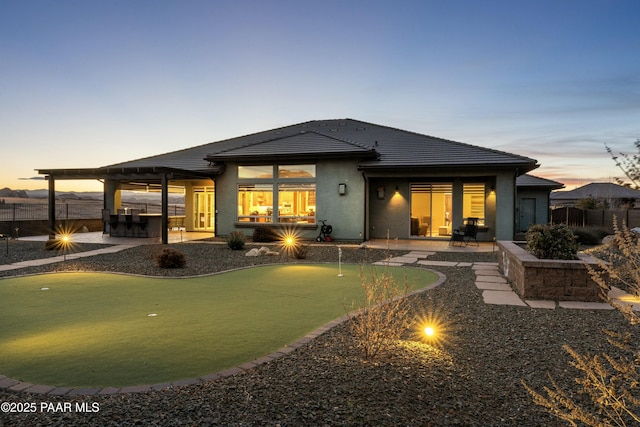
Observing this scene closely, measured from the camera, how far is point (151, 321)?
5.20 m

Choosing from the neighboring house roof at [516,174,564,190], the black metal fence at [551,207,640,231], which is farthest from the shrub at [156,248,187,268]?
the black metal fence at [551,207,640,231]

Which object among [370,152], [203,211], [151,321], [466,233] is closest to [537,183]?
[466,233]

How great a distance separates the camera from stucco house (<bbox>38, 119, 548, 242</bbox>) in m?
15.4

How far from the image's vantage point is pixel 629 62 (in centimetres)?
1383

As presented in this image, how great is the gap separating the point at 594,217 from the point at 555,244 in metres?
18.4

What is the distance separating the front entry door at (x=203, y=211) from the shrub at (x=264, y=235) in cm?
613

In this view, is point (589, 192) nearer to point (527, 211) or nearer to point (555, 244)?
point (527, 211)

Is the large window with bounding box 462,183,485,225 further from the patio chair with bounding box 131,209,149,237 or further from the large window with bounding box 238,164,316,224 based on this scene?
the patio chair with bounding box 131,209,149,237

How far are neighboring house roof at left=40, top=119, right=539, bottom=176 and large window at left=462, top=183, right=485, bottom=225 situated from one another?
157cm

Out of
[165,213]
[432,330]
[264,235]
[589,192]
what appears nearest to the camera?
[432,330]

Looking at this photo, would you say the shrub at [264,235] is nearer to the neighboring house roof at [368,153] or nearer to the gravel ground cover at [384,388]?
the neighboring house roof at [368,153]

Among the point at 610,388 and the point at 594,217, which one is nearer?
the point at 610,388

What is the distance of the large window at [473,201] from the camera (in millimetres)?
16672

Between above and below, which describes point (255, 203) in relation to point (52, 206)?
above
